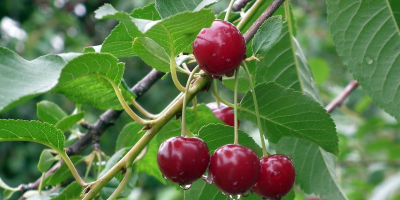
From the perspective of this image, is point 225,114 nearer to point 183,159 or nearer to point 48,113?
point 183,159

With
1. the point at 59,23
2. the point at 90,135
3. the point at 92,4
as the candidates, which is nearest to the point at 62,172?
the point at 90,135

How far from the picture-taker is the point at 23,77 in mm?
679

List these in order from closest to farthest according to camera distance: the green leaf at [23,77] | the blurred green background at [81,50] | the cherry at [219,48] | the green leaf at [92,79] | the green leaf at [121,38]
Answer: the green leaf at [23,77]
the green leaf at [92,79]
the cherry at [219,48]
the green leaf at [121,38]
the blurred green background at [81,50]

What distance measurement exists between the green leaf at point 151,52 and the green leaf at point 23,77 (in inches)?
6.6

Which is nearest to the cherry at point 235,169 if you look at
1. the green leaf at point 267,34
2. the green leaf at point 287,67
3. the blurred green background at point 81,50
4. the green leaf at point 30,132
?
the green leaf at point 267,34

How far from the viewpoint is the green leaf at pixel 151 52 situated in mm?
858

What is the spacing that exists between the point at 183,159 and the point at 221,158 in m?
0.08

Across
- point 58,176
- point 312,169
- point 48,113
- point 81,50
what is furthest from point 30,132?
point 81,50

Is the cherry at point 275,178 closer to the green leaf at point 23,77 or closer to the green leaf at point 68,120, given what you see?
the green leaf at point 23,77

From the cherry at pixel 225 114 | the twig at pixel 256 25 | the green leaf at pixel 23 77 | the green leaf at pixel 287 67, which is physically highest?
the green leaf at pixel 23 77

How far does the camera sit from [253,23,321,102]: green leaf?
141 centimetres

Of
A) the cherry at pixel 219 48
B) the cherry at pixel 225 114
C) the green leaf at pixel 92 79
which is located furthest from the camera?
the cherry at pixel 225 114

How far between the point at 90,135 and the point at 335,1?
100 centimetres

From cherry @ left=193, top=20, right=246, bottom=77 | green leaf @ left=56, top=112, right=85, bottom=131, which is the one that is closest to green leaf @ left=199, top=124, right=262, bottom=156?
cherry @ left=193, top=20, right=246, bottom=77
